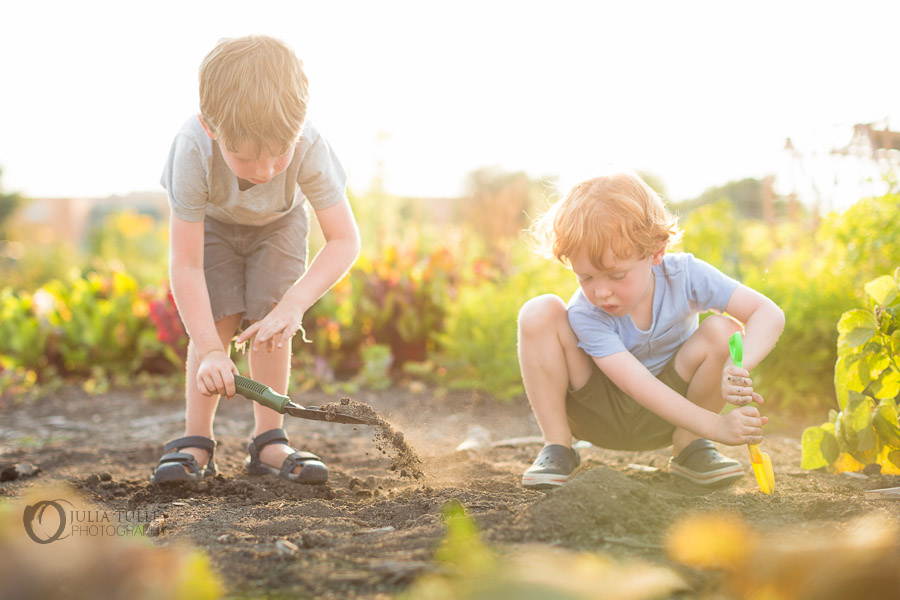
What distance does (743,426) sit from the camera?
78.7 inches

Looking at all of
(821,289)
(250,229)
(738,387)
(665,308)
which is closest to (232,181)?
(250,229)

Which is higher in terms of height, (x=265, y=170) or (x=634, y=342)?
(x=265, y=170)

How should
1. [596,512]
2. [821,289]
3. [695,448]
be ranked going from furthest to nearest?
[821,289] < [695,448] < [596,512]

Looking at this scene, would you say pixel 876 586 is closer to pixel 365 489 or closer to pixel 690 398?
pixel 690 398

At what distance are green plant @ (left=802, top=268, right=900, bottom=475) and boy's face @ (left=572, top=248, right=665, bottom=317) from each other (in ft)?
1.90

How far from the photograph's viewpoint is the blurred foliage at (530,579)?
0.87 meters

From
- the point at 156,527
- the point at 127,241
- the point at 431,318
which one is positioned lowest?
the point at 156,527

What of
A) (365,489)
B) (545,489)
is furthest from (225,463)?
(545,489)

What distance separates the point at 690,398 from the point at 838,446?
46 centimetres

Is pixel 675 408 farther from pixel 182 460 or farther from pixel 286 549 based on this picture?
pixel 182 460

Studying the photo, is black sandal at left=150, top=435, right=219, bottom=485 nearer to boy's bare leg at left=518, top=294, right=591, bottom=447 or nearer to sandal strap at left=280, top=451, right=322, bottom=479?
sandal strap at left=280, top=451, right=322, bottom=479

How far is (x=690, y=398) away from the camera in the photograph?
2.39 m

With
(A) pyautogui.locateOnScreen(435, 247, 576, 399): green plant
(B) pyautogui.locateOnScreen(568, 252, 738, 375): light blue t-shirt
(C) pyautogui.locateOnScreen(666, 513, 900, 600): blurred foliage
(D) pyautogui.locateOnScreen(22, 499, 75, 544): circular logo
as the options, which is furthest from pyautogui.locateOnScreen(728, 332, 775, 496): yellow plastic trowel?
(A) pyautogui.locateOnScreen(435, 247, 576, 399): green plant

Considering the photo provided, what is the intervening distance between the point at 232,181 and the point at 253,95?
1.64 feet
